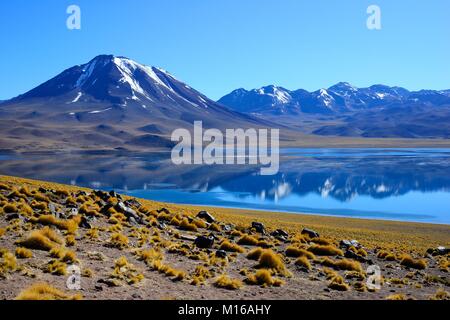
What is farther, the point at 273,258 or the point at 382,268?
the point at 382,268

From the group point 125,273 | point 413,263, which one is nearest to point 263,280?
point 125,273

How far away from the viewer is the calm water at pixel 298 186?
42406mm

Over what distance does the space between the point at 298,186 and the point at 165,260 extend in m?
47.6

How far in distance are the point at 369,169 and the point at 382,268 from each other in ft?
221

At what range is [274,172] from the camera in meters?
73.6

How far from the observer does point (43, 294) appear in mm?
7516

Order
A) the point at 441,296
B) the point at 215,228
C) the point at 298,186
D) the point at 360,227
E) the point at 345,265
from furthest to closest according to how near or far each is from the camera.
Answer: the point at 298,186
the point at 360,227
the point at 215,228
the point at 345,265
the point at 441,296

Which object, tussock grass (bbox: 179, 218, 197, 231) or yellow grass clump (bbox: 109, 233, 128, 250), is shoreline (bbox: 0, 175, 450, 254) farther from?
yellow grass clump (bbox: 109, 233, 128, 250)

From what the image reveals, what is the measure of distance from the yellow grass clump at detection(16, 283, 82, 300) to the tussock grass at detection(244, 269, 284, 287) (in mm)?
4091

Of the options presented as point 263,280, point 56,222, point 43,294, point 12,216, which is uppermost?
point 12,216

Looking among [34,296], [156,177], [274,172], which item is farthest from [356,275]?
[274,172]

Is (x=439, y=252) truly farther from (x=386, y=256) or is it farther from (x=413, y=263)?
(x=413, y=263)

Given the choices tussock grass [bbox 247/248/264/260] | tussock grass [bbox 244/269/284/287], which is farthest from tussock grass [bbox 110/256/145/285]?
tussock grass [bbox 247/248/264/260]
